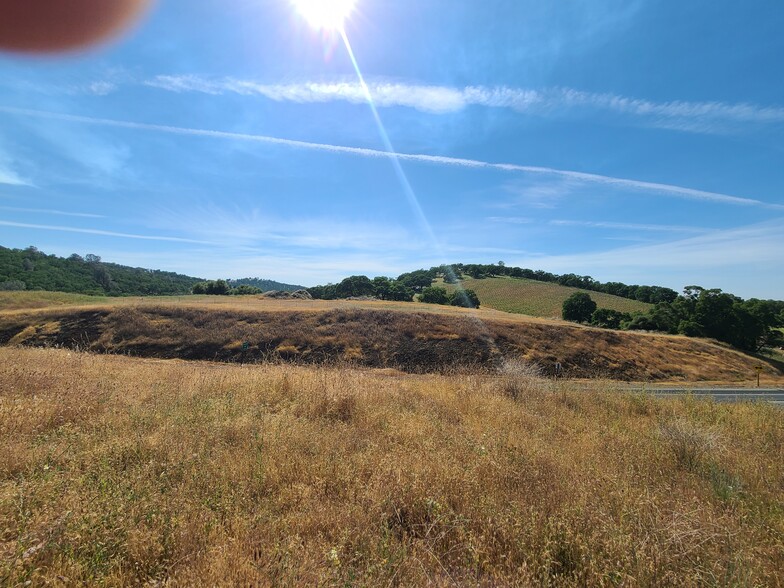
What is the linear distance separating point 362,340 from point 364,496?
27640 mm

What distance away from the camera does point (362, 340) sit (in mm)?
31094

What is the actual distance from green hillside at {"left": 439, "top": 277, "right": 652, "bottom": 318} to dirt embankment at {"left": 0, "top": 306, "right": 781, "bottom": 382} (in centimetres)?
4283

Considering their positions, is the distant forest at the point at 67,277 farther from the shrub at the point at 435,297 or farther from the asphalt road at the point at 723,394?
the asphalt road at the point at 723,394

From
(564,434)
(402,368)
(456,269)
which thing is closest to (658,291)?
(456,269)

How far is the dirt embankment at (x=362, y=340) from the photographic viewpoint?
2805 centimetres

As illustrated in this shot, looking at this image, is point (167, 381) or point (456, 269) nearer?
point (167, 381)

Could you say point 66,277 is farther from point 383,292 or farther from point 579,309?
point 579,309

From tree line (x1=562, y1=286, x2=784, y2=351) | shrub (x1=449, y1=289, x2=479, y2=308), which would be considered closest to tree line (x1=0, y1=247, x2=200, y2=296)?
shrub (x1=449, y1=289, x2=479, y2=308)

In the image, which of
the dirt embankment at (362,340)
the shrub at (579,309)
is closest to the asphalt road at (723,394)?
the dirt embankment at (362,340)

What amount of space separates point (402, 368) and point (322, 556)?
23.6 m

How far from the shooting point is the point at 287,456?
437cm

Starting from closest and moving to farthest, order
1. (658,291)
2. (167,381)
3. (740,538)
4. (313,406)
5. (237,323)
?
(740,538) → (313,406) → (167,381) → (237,323) → (658,291)

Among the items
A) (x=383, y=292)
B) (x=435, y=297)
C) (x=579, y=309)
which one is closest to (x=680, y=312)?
(x=579, y=309)

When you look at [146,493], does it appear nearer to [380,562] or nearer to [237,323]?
[380,562]
